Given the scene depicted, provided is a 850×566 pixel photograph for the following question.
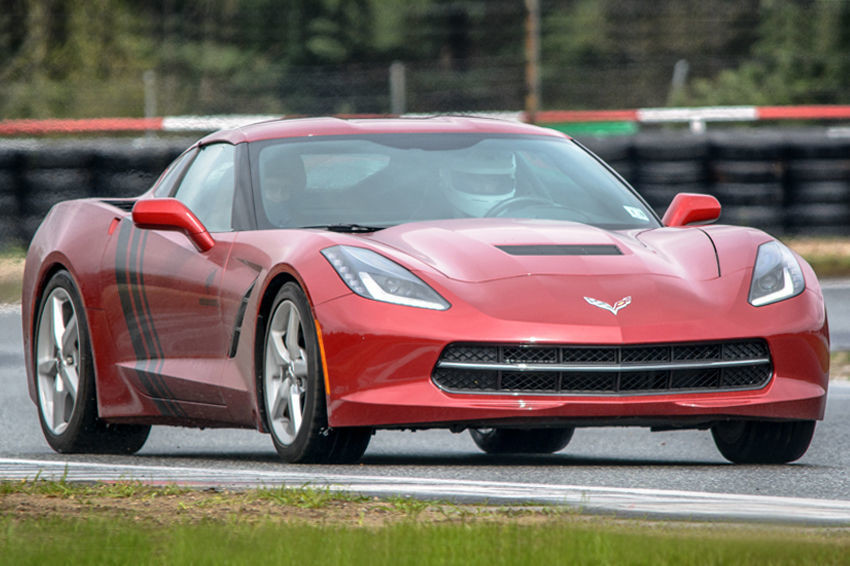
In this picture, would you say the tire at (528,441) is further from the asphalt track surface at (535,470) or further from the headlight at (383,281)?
the headlight at (383,281)

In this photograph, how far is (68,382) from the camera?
7.77 m

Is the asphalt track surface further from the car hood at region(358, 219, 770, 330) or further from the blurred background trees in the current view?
the blurred background trees

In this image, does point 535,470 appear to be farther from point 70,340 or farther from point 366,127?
point 70,340

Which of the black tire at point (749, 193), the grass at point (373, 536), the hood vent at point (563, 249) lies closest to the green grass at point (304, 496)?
the grass at point (373, 536)

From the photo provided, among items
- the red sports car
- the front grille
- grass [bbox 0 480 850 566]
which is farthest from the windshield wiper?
grass [bbox 0 480 850 566]

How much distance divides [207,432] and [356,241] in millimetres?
2934

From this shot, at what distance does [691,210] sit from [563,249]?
3.38ft

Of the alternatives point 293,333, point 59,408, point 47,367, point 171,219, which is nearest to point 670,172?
point 47,367

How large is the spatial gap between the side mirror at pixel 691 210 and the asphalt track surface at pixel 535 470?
0.94 meters

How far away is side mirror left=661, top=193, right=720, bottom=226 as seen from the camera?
7.16 metres

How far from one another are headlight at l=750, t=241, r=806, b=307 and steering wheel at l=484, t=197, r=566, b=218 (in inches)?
38.4

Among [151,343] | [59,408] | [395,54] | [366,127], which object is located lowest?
[395,54]

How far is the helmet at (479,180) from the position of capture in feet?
23.1

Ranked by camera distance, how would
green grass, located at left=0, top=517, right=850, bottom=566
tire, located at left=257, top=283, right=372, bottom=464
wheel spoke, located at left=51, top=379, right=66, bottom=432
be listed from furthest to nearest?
wheel spoke, located at left=51, top=379, right=66, bottom=432, tire, located at left=257, top=283, right=372, bottom=464, green grass, located at left=0, top=517, right=850, bottom=566
